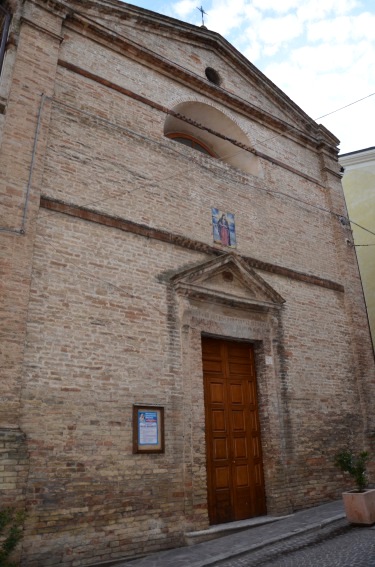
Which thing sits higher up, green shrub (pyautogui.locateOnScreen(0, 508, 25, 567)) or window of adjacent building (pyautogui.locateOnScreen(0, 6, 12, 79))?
window of adjacent building (pyautogui.locateOnScreen(0, 6, 12, 79))

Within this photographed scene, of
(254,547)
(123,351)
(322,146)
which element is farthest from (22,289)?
(322,146)

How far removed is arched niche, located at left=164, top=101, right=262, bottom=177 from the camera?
9195 mm

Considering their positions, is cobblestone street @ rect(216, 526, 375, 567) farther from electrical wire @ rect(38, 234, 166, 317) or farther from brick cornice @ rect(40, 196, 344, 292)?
brick cornice @ rect(40, 196, 344, 292)

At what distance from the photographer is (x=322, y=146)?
11.4m

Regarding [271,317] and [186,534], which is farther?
[271,317]

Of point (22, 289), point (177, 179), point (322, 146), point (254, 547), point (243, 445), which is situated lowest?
point (254, 547)

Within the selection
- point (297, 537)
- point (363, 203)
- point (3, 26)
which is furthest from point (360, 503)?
point (363, 203)

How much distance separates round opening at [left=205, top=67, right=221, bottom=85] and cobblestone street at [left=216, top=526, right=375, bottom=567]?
8.82 metres

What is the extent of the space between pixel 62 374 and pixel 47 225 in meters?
2.00

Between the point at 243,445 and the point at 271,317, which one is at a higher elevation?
the point at 271,317

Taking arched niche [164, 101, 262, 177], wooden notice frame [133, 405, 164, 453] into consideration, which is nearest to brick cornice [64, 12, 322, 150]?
arched niche [164, 101, 262, 177]

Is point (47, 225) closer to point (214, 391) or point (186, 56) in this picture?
point (214, 391)

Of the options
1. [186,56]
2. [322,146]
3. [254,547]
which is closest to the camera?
[254,547]

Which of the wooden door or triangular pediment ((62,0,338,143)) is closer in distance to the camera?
the wooden door
